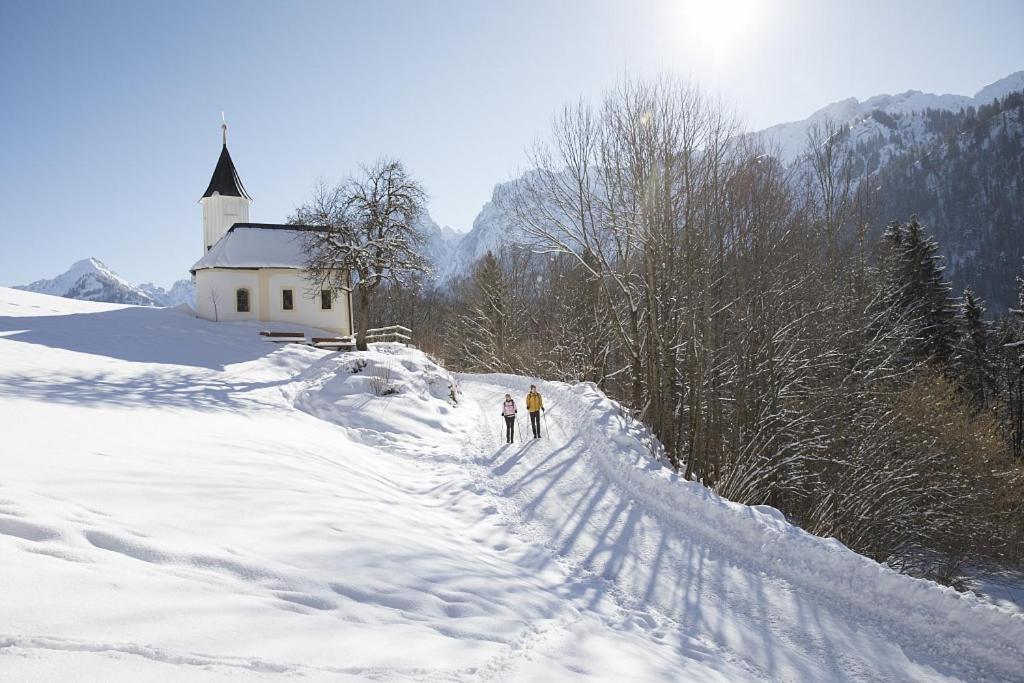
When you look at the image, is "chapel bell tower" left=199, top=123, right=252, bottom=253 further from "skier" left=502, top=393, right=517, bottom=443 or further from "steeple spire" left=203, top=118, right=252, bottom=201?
"skier" left=502, top=393, right=517, bottom=443

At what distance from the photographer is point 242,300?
3095 cm

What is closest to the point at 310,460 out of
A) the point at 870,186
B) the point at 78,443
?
the point at 78,443

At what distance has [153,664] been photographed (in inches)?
118

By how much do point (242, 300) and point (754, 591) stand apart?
3017 cm

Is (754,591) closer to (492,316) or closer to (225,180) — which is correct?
(492,316)

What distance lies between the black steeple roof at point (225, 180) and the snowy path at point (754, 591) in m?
34.8

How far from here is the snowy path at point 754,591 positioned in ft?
19.3

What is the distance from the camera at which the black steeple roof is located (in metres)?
38.0

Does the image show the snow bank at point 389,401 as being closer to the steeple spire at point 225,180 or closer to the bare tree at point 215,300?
the bare tree at point 215,300

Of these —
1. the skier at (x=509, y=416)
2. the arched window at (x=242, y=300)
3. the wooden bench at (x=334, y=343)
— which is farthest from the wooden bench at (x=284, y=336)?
the skier at (x=509, y=416)

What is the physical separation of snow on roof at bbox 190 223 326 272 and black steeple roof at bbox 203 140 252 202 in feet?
20.9

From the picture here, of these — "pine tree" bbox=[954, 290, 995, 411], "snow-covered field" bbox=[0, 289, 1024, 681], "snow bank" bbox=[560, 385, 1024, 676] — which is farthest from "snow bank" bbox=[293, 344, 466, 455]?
"pine tree" bbox=[954, 290, 995, 411]

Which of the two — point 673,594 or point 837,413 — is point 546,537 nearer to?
point 673,594

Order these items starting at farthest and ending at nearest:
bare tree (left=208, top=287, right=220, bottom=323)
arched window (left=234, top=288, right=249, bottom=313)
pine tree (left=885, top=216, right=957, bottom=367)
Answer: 1. arched window (left=234, top=288, right=249, bottom=313)
2. bare tree (left=208, top=287, right=220, bottom=323)
3. pine tree (left=885, top=216, right=957, bottom=367)
